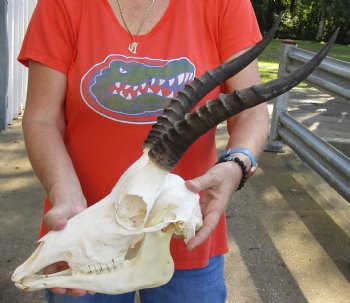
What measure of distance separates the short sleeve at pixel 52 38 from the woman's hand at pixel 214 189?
0.66m

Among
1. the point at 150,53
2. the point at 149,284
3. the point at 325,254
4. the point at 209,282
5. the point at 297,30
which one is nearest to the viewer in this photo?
the point at 149,284

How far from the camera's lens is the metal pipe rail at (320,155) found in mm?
3973

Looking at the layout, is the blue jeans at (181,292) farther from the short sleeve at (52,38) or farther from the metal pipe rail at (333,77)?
the metal pipe rail at (333,77)

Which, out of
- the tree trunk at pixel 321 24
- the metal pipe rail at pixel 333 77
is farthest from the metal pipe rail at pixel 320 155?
the tree trunk at pixel 321 24

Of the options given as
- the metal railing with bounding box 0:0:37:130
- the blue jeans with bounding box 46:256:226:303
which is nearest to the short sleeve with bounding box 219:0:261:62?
the blue jeans with bounding box 46:256:226:303

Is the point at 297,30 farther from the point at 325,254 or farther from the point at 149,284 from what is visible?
the point at 149,284

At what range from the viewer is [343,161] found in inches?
159

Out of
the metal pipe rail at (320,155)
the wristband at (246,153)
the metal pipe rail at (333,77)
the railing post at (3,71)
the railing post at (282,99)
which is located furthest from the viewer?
the railing post at (3,71)

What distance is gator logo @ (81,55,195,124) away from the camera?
1.83m

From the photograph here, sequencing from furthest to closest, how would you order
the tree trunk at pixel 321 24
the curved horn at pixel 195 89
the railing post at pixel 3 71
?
1. the tree trunk at pixel 321 24
2. the railing post at pixel 3 71
3. the curved horn at pixel 195 89

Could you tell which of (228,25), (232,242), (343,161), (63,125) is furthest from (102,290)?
(343,161)

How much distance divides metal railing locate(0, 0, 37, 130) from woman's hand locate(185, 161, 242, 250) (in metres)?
5.18

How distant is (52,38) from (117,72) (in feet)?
0.83

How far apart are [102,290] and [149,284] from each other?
146mm
